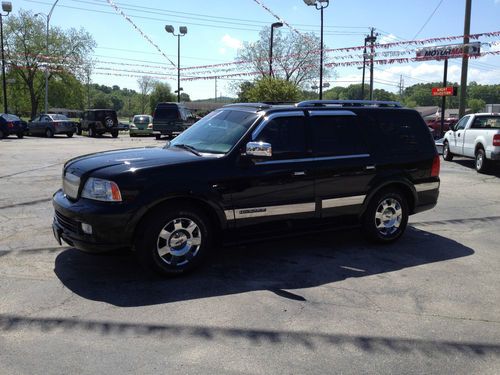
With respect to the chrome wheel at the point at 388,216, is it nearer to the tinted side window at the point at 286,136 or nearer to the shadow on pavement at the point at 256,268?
the shadow on pavement at the point at 256,268

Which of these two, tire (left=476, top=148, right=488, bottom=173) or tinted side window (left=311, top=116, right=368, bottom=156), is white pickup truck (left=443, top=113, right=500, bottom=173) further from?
tinted side window (left=311, top=116, right=368, bottom=156)

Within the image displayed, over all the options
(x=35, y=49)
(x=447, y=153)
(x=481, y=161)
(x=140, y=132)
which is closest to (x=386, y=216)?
(x=481, y=161)

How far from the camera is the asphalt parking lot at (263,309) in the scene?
3.37 m

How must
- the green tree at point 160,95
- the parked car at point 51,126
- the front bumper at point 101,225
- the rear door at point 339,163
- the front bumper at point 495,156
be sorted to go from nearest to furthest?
the front bumper at point 101,225 → the rear door at point 339,163 → the front bumper at point 495,156 → the parked car at point 51,126 → the green tree at point 160,95

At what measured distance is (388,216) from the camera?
20.7ft

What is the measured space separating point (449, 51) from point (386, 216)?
17356 millimetres

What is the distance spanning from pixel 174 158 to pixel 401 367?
2913 mm

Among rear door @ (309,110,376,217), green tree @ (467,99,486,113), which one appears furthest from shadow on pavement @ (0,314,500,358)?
green tree @ (467,99,486,113)

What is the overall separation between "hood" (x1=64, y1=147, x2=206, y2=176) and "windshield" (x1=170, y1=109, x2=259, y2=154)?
0.28 metres

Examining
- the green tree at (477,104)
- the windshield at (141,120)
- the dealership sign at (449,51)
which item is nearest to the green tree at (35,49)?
the windshield at (141,120)

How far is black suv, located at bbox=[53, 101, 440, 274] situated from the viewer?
4.62 meters

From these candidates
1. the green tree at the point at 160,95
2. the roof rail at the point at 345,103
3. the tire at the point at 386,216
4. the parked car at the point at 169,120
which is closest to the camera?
the roof rail at the point at 345,103

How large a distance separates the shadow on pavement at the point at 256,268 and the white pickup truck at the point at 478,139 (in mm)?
8141

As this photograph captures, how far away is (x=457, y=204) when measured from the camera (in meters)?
9.41
